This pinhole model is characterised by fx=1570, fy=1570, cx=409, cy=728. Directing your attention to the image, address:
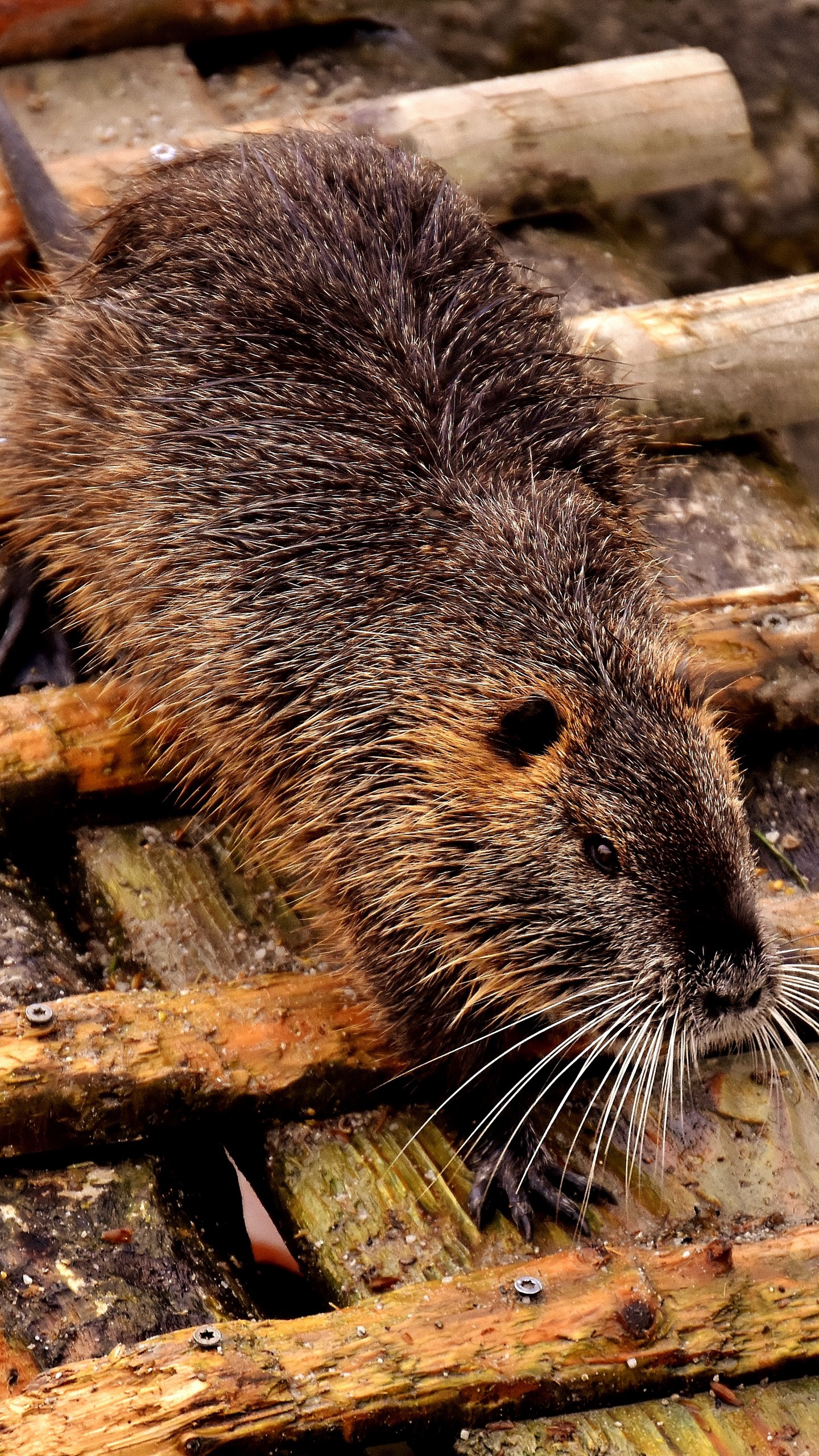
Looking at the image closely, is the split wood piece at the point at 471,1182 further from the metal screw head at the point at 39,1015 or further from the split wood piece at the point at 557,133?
the split wood piece at the point at 557,133

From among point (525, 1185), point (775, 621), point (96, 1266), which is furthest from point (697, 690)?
point (96, 1266)

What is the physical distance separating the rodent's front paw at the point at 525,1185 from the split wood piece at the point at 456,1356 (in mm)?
203

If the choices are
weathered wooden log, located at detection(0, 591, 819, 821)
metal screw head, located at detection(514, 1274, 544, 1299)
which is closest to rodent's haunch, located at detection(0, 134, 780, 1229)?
weathered wooden log, located at detection(0, 591, 819, 821)

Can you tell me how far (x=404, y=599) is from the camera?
2902mm

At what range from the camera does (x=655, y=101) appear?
4.83 meters

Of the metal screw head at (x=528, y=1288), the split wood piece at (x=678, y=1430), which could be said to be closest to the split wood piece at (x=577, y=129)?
the metal screw head at (x=528, y=1288)

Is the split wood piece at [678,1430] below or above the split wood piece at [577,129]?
below

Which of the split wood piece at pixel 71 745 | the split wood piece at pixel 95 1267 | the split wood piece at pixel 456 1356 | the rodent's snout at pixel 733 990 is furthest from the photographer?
the split wood piece at pixel 71 745

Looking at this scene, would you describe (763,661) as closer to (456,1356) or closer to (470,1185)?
(470,1185)

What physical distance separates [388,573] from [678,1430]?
153 cm

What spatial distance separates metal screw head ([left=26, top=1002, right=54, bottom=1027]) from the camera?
8.86 feet

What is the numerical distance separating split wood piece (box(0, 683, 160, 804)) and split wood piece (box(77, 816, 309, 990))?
0.12m

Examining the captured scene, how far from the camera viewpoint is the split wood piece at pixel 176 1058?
104 inches

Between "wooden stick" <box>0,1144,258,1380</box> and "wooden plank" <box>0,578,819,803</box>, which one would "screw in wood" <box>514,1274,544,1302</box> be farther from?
"wooden plank" <box>0,578,819,803</box>
